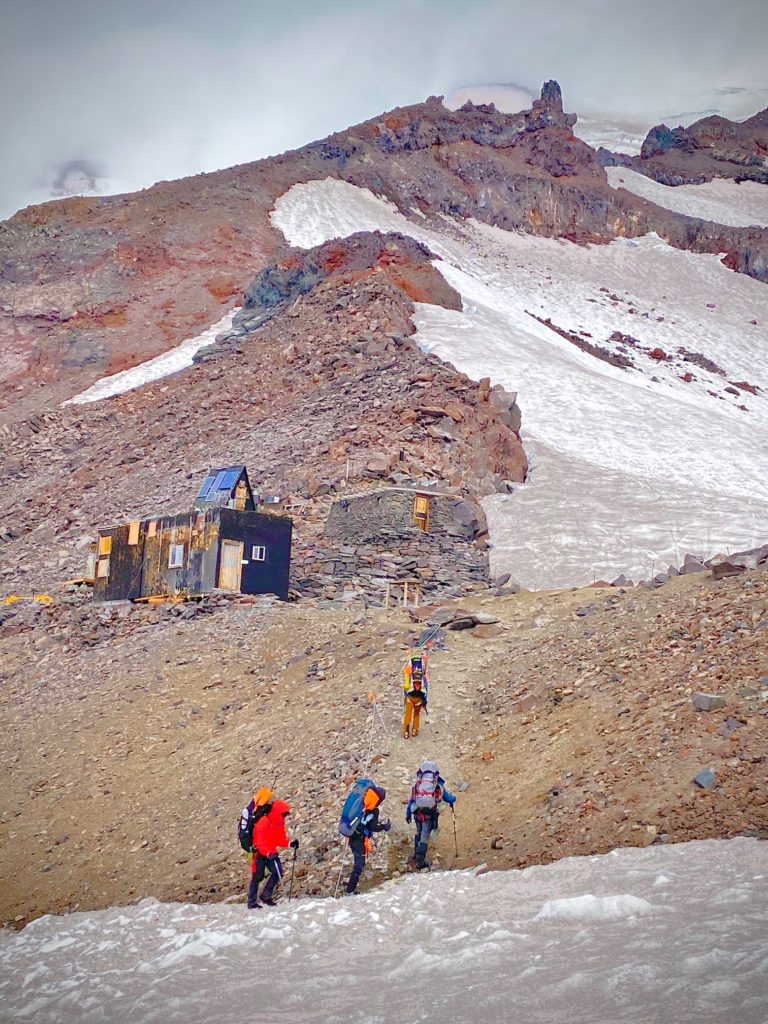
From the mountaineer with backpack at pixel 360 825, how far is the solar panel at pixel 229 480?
16.0 metres

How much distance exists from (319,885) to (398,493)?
616 inches

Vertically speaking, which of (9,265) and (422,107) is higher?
(422,107)

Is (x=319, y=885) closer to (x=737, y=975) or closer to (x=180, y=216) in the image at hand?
(x=737, y=975)

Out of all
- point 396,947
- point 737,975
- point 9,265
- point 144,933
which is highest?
point 9,265

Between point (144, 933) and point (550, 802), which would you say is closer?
point (144, 933)

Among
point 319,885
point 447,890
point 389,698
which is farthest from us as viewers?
point 389,698

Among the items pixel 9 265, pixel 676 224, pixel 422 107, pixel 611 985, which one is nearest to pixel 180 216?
pixel 9 265

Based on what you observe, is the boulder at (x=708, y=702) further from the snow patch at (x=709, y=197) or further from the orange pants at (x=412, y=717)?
the snow patch at (x=709, y=197)

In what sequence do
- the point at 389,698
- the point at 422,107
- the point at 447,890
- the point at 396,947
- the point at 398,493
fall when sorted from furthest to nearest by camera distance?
the point at 422,107 → the point at 398,493 → the point at 389,698 → the point at 447,890 → the point at 396,947

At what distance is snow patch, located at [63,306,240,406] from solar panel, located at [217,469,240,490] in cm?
2085

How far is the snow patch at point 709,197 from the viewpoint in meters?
97.3

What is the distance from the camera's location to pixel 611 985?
6.40 meters

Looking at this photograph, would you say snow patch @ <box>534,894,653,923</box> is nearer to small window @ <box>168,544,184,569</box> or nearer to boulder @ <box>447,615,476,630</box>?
boulder @ <box>447,615,476,630</box>

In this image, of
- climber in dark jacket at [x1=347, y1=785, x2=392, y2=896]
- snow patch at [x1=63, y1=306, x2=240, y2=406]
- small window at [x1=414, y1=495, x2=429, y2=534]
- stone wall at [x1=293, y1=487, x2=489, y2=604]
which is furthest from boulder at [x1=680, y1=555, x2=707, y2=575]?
snow patch at [x1=63, y1=306, x2=240, y2=406]
